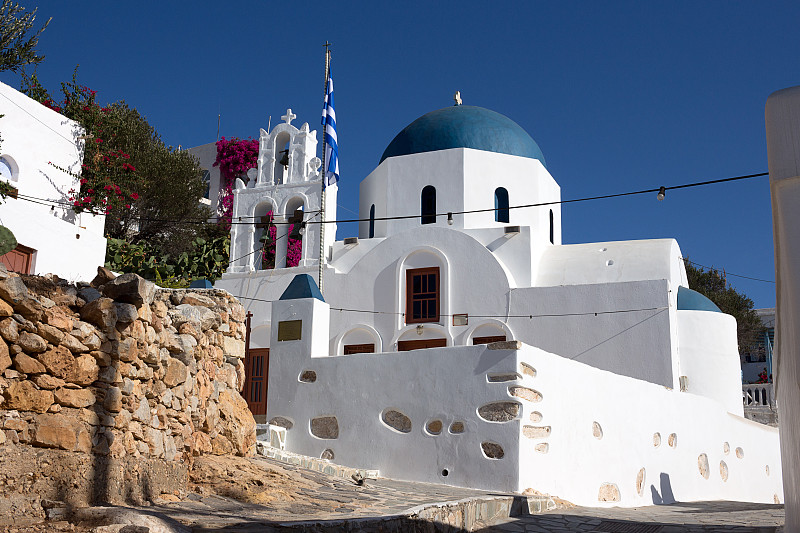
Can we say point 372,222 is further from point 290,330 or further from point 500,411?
point 500,411

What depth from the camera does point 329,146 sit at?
1680 centimetres

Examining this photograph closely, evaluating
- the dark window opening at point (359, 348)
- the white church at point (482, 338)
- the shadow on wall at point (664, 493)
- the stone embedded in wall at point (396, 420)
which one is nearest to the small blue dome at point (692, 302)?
the white church at point (482, 338)

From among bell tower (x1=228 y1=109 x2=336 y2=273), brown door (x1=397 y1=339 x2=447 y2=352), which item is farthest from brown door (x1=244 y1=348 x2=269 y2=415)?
bell tower (x1=228 y1=109 x2=336 y2=273)

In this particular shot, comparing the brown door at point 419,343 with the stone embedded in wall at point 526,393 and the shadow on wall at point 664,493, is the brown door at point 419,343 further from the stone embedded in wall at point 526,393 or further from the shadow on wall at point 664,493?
the stone embedded in wall at point 526,393

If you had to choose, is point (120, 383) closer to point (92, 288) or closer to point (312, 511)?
point (92, 288)

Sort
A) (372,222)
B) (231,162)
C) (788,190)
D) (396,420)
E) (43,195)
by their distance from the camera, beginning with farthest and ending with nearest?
(231,162), (372,222), (43,195), (396,420), (788,190)

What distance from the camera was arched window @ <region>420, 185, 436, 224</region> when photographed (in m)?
17.5

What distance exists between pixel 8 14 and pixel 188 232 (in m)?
10.9

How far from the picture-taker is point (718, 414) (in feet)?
46.4

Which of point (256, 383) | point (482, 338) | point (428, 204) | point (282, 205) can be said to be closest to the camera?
point (256, 383)

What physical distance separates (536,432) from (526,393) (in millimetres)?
494

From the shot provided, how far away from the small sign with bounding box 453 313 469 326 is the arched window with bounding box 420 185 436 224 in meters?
2.57

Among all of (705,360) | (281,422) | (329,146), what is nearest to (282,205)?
(329,146)

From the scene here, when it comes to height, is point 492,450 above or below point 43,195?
below
